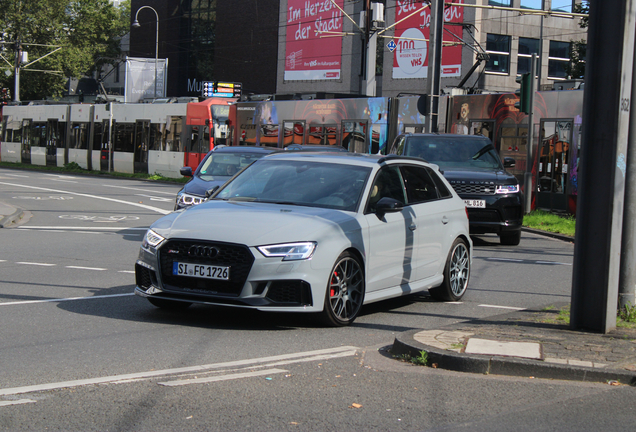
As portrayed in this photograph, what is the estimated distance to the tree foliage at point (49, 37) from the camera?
6334 cm

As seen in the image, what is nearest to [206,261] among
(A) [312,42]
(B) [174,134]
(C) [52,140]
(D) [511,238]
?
(D) [511,238]

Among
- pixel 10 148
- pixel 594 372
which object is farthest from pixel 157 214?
pixel 10 148

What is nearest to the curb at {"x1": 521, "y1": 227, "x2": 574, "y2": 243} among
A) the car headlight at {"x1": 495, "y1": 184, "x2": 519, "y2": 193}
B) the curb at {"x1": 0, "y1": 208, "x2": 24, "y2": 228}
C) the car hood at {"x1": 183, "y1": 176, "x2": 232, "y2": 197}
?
the car headlight at {"x1": 495, "y1": 184, "x2": 519, "y2": 193}

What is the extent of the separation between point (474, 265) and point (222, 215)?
6127mm

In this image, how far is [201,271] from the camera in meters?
6.84

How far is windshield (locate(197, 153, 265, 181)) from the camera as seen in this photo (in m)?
14.5

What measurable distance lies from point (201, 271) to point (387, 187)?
2265 mm

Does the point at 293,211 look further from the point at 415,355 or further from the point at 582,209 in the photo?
the point at 582,209

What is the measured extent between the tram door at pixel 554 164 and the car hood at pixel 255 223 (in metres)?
16.4

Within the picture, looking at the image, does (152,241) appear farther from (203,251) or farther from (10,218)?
(10,218)

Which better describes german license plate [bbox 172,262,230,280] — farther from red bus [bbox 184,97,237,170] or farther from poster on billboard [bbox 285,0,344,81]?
poster on billboard [bbox 285,0,344,81]

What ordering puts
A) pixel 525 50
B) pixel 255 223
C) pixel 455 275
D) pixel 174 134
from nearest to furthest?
1. pixel 255 223
2. pixel 455 275
3. pixel 174 134
4. pixel 525 50

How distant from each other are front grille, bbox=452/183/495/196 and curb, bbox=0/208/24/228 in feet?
29.6

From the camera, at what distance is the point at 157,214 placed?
65.9ft
